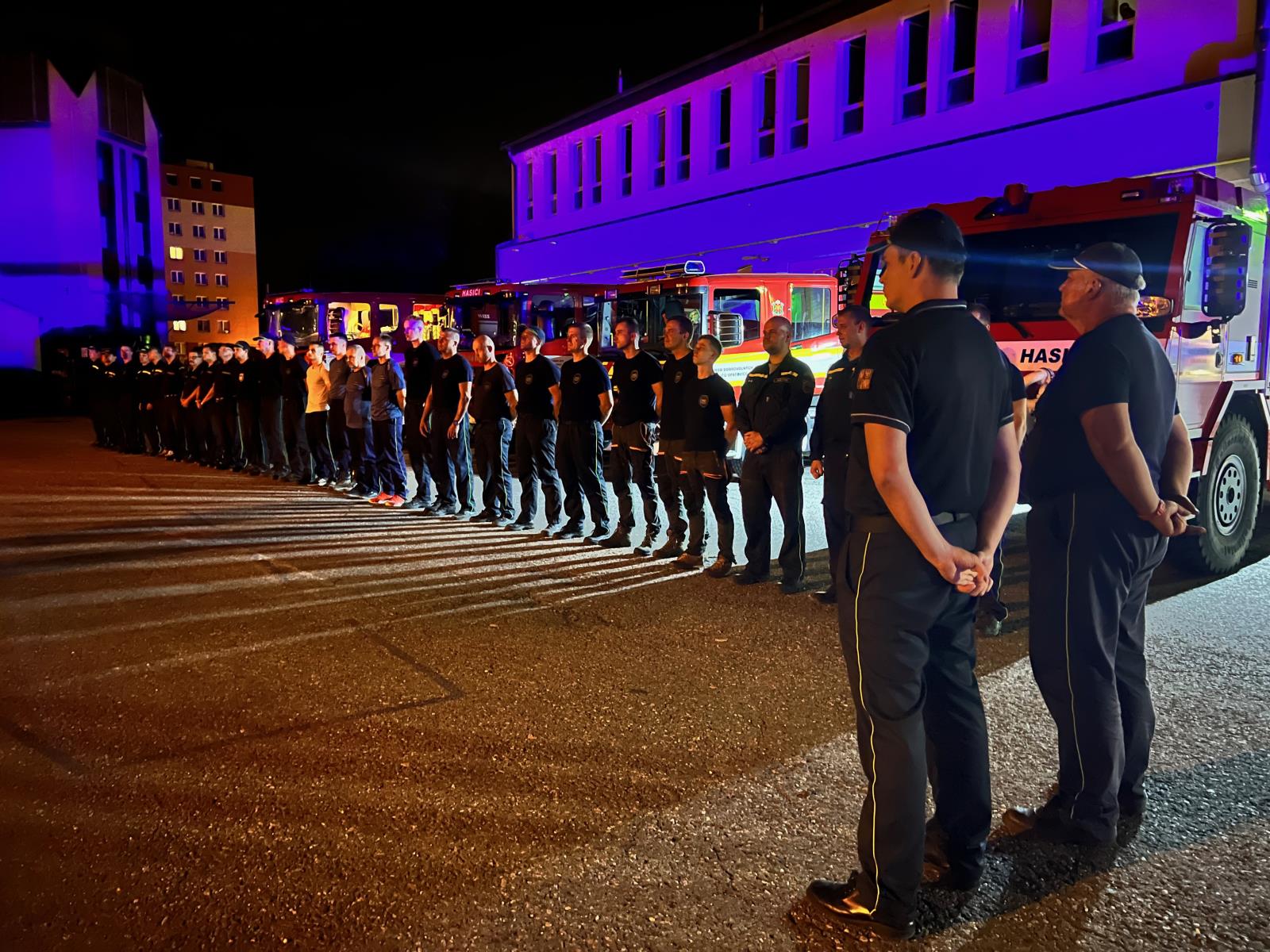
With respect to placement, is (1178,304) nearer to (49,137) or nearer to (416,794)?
(416,794)

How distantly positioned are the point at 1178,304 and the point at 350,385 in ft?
28.3

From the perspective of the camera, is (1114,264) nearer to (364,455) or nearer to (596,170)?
(364,455)

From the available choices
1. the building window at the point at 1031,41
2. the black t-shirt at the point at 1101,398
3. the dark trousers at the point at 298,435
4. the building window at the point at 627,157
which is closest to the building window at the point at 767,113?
the building window at the point at 627,157

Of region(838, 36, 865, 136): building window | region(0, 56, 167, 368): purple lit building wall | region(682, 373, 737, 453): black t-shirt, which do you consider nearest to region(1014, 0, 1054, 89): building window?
region(838, 36, 865, 136): building window

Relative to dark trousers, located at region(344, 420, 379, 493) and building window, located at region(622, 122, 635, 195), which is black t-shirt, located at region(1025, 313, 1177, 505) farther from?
building window, located at region(622, 122, 635, 195)

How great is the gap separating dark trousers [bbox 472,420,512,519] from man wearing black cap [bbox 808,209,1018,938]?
23.2 ft


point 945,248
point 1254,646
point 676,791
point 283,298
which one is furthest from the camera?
point 283,298

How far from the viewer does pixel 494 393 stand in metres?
9.45

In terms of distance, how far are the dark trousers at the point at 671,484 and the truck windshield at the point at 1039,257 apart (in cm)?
262

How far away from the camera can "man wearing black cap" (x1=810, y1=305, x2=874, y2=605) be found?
6230mm

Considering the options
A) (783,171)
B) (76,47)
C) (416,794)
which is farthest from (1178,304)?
(76,47)

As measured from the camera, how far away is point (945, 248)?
269cm

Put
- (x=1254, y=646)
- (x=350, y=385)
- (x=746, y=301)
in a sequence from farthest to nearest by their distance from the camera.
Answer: (x=746, y=301) < (x=350, y=385) < (x=1254, y=646)

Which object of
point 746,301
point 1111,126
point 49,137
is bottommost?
point 746,301
